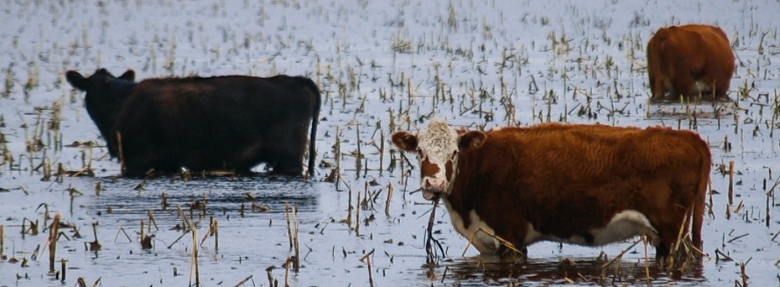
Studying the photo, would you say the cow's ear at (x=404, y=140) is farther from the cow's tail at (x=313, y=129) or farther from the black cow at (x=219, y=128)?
the black cow at (x=219, y=128)

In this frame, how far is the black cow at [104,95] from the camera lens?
1468 centimetres

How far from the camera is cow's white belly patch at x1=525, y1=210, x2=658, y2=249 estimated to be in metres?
8.87

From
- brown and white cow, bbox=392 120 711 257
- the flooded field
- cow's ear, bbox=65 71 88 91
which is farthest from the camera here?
cow's ear, bbox=65 71 88 91

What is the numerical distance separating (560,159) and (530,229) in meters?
0.45

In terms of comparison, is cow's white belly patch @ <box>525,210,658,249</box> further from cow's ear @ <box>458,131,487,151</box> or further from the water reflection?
cow's ear @ <box>458,131,487,151</box>

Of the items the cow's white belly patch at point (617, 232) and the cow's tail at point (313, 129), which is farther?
the cow's tail at point (313, 129)

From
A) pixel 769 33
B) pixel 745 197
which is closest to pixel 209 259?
pixel 745 197

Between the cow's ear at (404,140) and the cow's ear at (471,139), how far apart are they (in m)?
0.28

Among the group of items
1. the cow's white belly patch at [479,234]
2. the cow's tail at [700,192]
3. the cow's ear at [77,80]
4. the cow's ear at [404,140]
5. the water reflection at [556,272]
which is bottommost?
the water reflection at [556,272]

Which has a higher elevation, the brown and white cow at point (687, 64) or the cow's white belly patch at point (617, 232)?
the brown and white cow at point (687, 64)

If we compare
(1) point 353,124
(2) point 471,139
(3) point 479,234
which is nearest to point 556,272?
(3) point 479,234

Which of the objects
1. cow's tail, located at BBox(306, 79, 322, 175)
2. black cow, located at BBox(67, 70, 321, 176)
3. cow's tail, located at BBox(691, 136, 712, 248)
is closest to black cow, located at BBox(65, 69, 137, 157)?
black cow, located at BBox(67, 70, 321, 176)

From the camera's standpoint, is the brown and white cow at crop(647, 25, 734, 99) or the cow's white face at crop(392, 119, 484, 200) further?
the brown and white cow at crop(647, 25, 734, 99)

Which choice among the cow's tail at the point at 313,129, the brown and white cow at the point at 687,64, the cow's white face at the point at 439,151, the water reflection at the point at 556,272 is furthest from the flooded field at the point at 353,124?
the cow's white face at the point at 439,151
